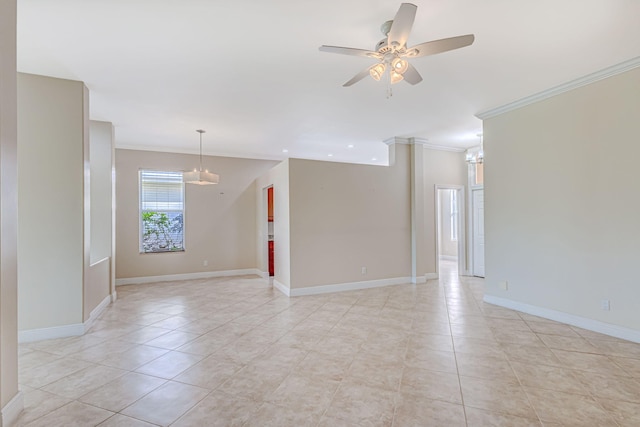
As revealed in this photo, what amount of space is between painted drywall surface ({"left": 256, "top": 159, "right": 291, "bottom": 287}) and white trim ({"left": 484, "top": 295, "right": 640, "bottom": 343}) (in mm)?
3366

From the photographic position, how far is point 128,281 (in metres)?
6.45

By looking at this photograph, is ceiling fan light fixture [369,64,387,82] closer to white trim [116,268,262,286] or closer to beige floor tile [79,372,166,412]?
beige floor tile [79,372,166,412]

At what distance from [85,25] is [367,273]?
5.21 metres

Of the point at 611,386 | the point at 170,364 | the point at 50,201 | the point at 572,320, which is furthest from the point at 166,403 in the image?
the point at 572,320

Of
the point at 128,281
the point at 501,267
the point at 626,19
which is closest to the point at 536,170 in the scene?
the point at 501,267

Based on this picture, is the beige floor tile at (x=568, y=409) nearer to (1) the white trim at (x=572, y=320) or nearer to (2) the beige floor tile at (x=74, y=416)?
(1) the white trim at (x=572, y=320)

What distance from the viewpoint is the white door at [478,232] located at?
22.3ft

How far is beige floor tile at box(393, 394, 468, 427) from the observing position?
2014 millimetres

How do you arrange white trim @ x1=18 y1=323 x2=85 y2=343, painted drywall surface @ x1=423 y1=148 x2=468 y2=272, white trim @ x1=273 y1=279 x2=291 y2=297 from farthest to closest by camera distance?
painted drywall surface @ x1=423 y1=148 x2=468 y2=272 < white trim @ x1=273 y1=279 x2=291 y2=297 < white trim @ x1=18 y1=323 x2=85 y2=343

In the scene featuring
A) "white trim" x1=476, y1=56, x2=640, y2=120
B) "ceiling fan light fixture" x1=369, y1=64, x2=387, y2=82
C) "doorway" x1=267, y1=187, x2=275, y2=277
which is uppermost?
"white trim" x1=476, y1=56, x2=640, y2=120

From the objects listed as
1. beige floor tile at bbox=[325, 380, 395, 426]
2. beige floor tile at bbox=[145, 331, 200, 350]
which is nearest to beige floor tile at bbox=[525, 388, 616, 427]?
beige floor tile at bbox=[325, 380, 395, 426]

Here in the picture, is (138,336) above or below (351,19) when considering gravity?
below

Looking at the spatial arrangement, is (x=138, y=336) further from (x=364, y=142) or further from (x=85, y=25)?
(x=364, y=142)

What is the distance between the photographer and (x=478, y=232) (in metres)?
6.84
